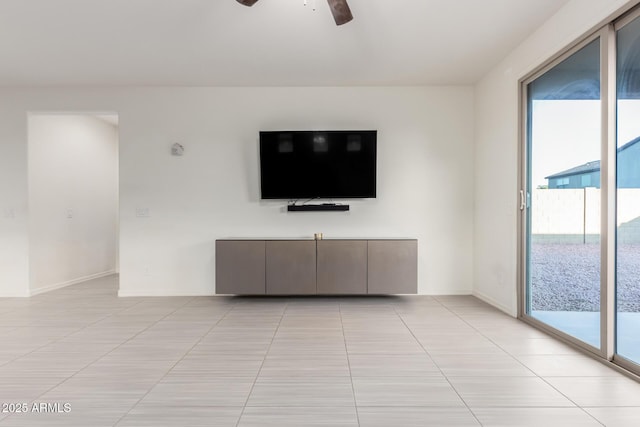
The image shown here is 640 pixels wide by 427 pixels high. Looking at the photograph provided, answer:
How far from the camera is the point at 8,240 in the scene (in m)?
4.46

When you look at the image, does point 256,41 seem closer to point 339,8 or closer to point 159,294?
point 339,8

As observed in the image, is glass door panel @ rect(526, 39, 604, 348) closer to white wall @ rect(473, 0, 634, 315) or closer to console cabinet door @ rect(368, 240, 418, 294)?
white wall @ rect(473, 0, 634, 315)

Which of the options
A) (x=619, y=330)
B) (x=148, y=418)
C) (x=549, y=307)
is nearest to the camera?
(x=148, y=418)

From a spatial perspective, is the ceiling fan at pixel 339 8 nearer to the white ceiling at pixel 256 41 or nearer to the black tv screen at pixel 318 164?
the white ceiling at pixel 256 41

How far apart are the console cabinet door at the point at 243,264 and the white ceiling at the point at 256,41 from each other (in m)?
1.93

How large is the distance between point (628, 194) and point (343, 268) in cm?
258

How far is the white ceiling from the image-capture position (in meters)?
2.78

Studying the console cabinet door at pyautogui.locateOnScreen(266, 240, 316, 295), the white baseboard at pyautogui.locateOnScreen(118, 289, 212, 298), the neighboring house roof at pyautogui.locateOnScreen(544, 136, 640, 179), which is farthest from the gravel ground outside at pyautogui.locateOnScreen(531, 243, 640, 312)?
the white baseboard at pyautogui.locateOnScreen(118, 289, 212, 298)

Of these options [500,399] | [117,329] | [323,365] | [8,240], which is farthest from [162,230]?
[500,399]

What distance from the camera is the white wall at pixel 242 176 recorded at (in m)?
4.51

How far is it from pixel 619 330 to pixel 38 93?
6219mm

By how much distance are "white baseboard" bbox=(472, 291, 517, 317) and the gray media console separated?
818 mm

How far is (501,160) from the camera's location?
3.81m

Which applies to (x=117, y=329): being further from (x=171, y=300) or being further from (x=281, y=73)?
(x=281, y=73)
